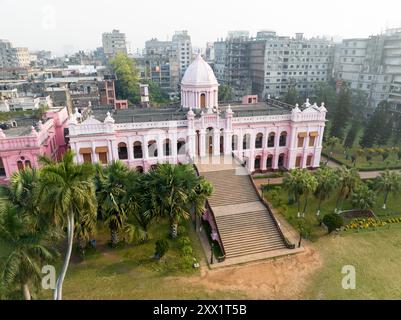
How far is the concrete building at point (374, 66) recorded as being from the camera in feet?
236

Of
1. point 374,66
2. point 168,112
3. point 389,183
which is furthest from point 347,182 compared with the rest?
point 374,66

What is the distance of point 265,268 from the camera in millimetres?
23984

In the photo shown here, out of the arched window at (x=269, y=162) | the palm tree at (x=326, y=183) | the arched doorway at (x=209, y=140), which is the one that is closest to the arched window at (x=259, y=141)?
the arched window at (x=269, y=162)

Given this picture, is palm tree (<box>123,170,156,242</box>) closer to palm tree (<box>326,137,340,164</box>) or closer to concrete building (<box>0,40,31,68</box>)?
palm tree (<box>326,137,340,164</box>)

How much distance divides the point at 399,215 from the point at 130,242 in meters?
27.2

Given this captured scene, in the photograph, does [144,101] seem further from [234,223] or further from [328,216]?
[328,216]

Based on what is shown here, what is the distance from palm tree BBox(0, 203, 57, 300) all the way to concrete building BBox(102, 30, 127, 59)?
177 metres

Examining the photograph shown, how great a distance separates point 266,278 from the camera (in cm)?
2288

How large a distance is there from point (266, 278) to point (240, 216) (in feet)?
23.4

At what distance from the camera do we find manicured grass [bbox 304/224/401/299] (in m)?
21.4

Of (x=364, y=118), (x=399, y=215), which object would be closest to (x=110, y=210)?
(x=399, y=215)

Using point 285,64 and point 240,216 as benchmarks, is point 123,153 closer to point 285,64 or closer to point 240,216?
point 240,216

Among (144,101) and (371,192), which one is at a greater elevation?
(144,101)

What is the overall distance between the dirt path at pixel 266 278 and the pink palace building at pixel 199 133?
15944mm
